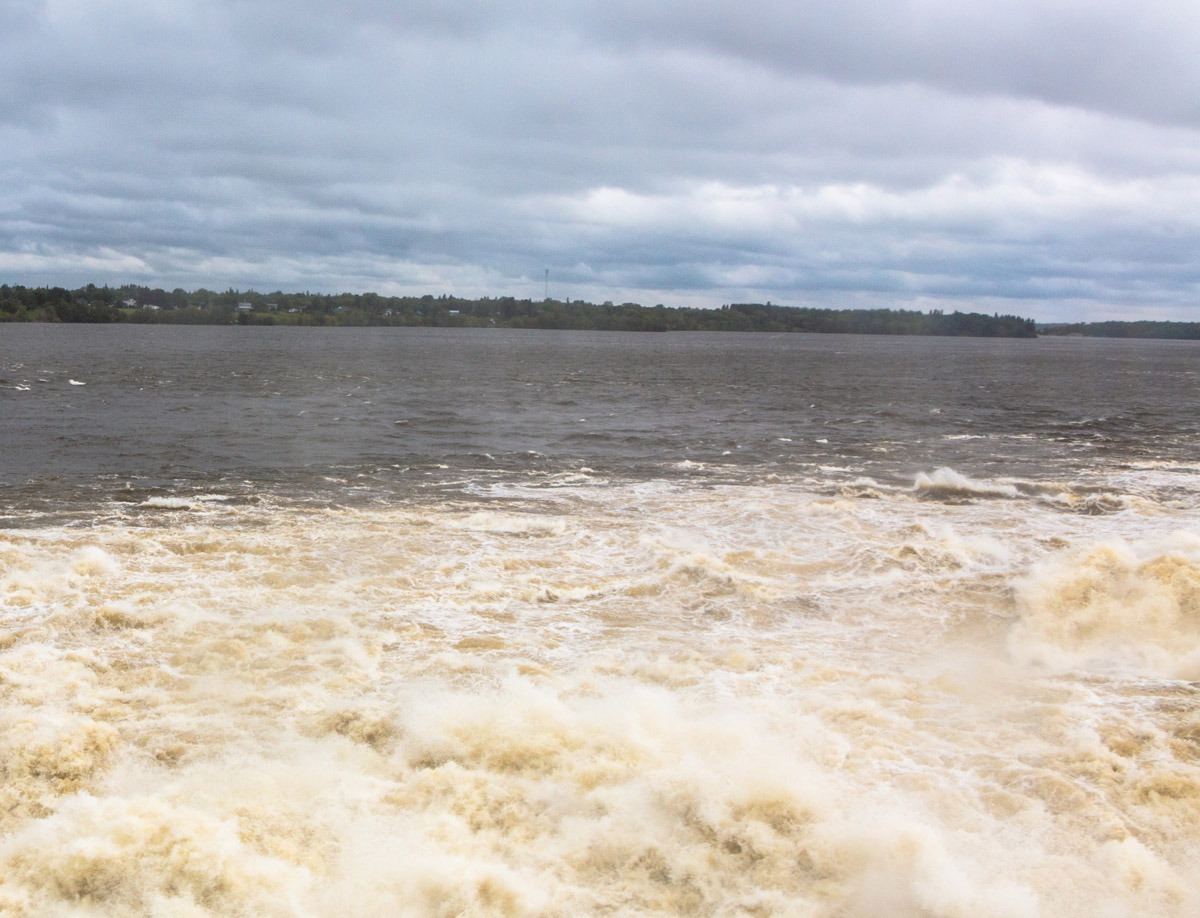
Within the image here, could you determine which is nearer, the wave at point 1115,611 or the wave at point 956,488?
the wave at point 1115,611

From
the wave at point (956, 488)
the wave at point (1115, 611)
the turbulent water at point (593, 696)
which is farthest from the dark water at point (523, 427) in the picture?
the wave at point (1115, 611)

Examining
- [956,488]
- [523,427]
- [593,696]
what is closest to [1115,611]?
[593,696]

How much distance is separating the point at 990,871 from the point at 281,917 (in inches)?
184

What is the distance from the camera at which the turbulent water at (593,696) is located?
607cm

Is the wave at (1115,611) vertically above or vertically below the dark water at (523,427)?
below

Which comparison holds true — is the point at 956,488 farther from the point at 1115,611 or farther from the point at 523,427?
the point at 523,427

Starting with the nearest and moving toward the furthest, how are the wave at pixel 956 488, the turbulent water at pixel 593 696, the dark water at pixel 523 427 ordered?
the turbulent water at pixel 593 696 → the wave at pixel 956 488 → the dark water at pixel 523 427

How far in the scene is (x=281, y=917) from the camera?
18.6ft

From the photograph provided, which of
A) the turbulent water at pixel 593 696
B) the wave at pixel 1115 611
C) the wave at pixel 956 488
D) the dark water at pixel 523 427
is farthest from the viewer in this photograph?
the dark water at pixel 523 427

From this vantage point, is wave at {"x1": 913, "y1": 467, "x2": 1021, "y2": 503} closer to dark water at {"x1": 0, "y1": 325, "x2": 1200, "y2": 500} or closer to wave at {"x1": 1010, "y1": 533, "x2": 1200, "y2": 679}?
dark water at {"x1": 0, "y1": 325, "x2": 1200, "y2": 500}

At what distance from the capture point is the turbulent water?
607 centimetres

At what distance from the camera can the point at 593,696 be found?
28.5 ft

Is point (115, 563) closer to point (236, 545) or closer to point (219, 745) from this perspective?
point (236, 545)

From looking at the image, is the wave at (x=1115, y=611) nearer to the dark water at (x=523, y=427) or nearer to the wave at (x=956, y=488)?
the wave at (x=956, y=488)
